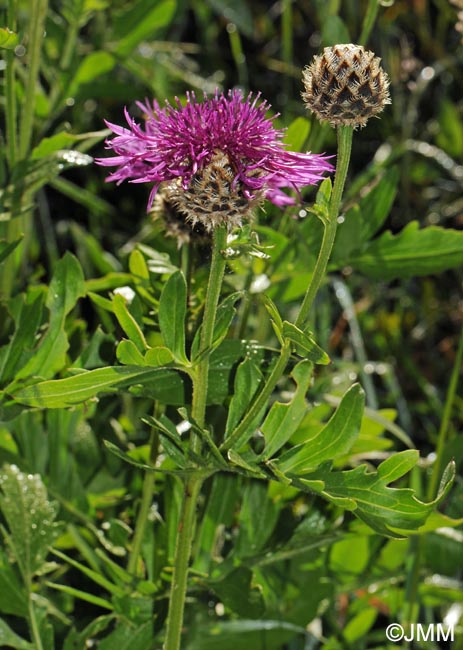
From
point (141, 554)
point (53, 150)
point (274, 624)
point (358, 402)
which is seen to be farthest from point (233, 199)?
point (274, 624)

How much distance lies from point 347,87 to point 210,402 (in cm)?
50

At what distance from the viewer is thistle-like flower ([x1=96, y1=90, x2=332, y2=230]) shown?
3.43ft

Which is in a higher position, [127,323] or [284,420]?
[127,323]

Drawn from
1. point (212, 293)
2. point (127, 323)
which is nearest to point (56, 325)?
point (127, 323)

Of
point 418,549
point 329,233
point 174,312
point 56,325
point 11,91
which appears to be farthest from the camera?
point 418,549

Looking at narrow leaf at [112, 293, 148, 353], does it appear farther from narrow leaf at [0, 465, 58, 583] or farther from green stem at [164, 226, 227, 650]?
narrow leaf at [0, 465, 58, 583]

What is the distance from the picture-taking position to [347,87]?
103 cm

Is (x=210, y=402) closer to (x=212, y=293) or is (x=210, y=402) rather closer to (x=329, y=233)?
(x=212, y=293)

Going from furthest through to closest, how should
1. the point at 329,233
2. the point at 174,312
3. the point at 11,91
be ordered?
the point at 11,91
the point at 174,312
the point at 329,233

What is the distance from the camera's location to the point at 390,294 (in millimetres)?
2676

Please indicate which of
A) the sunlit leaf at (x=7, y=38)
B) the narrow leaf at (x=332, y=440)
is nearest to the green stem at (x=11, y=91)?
the sunlit leaf at (x=7, y=38)

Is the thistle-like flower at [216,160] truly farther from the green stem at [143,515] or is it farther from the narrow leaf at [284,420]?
the green stem at [143,515]

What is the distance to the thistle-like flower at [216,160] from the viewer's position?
1.04 m

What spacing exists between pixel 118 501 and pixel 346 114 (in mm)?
827
